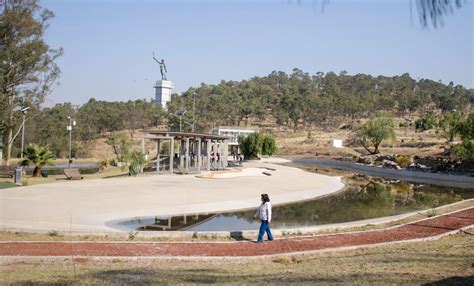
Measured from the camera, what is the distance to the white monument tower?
101062mm

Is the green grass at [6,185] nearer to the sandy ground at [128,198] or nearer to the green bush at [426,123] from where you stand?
the sandy ground at [128,198]

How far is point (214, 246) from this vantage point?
39.3ft

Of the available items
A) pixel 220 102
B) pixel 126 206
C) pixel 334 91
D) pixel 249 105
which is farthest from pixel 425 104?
pixel 126 206

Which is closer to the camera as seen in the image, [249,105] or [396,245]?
[396,245]

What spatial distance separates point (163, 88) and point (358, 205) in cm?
8375

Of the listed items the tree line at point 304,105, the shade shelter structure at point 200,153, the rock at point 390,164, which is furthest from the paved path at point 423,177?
the tree line at point 304,105

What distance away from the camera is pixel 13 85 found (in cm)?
3484

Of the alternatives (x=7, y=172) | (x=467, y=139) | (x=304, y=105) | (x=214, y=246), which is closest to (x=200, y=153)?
(x=7, y=172)

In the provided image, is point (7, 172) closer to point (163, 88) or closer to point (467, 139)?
point (467, 139)

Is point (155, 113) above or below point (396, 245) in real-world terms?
above

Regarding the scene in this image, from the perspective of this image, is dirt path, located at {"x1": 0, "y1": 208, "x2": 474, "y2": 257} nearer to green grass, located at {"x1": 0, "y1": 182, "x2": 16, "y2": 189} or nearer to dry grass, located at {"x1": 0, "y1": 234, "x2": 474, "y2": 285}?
dry grass, located at {"x1": 0, "y1": 234, "x2": 474, "y2": 285}

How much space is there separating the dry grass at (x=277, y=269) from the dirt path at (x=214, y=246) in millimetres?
588

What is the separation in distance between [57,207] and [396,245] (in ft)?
39.9

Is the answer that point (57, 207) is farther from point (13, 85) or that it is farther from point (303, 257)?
point (13, 85)
